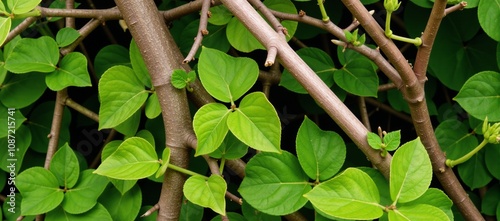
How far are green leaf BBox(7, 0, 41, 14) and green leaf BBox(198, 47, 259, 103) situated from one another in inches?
9.6

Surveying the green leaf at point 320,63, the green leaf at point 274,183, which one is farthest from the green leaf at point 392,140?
the green leaf at point 320,63

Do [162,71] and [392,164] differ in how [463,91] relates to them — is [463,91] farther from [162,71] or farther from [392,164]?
[162,71]

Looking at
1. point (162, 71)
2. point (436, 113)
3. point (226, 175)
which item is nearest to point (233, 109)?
point (162, 71)

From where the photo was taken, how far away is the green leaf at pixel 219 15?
85 centimetres

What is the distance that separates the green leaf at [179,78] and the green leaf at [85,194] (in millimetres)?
216

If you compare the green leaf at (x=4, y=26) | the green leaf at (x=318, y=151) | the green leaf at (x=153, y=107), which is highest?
the green leaf at (x=4, y=26)

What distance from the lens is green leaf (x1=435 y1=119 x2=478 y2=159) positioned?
836mm

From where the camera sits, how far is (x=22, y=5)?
74 cm

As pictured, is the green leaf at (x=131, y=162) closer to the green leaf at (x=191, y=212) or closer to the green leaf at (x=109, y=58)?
the green leaf at (x=191, y=212)

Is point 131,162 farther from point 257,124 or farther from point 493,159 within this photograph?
point 493,159

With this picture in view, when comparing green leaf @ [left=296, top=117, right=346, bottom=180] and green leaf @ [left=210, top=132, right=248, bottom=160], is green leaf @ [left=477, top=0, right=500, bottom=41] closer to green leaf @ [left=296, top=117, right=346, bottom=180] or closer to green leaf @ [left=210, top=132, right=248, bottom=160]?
green leaf @ [left=296, top=117, right=346, bottom=180]

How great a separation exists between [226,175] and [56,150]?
0.29 m

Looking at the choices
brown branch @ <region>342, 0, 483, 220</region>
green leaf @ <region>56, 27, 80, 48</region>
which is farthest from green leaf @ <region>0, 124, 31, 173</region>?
brown branch @ <region>342, 0, 483, 220</region>

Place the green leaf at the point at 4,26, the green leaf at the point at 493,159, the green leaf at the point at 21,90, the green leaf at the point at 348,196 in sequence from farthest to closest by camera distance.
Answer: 1. the green leaf at the point at 21,90
2. the green leaf at the point at 493,159
3. the green leaf at the point at 4,26
4. the green leaf at the point at 348,196
